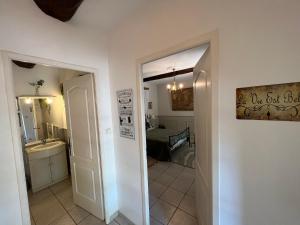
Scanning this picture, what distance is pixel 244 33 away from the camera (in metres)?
0.86

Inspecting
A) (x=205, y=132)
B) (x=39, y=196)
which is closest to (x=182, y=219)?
(x=205, y=132)

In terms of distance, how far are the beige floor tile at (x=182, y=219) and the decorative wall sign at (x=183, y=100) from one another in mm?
4092

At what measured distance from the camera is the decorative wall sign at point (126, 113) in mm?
1658

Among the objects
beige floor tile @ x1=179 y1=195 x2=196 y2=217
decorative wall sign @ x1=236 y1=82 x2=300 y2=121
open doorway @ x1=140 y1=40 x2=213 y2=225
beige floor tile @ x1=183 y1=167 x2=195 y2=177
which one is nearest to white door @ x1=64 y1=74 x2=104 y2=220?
open doorway @ x1=140 y1=40 x2=213 y2=225

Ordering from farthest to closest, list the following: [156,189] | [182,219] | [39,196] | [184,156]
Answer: [184,156] → [156,189] → [39,196] → [182,219]

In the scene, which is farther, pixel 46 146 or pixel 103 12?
pixel 46 146

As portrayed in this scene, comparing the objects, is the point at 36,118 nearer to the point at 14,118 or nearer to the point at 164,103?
the point at 14,118

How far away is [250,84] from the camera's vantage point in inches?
34.0

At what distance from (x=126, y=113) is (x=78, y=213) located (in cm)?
174

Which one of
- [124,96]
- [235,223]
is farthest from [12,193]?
[235,223]

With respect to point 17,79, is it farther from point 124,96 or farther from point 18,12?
point 124,96

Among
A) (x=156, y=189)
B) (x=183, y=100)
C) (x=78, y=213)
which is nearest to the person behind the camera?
(x=78, y=213)

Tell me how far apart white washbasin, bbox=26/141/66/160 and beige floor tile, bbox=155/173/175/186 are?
218cm

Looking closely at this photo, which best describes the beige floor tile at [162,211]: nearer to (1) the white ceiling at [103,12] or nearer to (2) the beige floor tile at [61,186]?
(2) the beige floor tile at [61,186]
